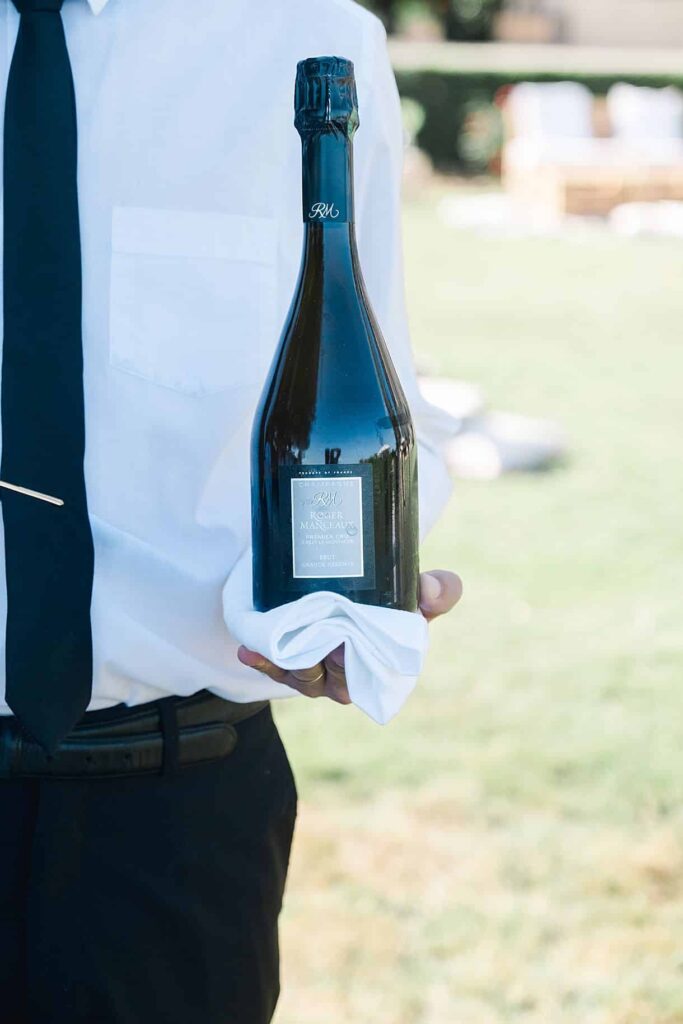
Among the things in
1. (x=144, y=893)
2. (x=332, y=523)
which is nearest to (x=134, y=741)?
(x=144, y=893)

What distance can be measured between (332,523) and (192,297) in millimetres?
450

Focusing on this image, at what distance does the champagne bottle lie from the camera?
3.85 feet

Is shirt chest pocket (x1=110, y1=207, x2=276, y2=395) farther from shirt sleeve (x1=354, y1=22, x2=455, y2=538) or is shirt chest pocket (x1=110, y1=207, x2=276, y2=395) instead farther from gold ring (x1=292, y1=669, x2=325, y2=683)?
gold ring (x1=292, y1=669, x2=325, y2=683)

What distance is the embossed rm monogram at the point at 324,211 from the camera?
1.23 meters

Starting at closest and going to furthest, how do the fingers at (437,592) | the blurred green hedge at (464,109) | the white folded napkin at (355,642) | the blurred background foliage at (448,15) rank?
1. the white folded napkin at (355,642)
2. the fingers at (437,592)
3. the blurred green hedge at (464,109)
4. the blurred background foliage at (448,15)

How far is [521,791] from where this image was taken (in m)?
3.54

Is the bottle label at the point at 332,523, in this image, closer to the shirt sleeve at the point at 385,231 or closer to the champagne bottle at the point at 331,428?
Answer: the champagne bottle at the point at 331,428

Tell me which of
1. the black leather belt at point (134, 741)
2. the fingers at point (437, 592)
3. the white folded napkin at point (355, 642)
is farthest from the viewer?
the black leather belt at point (134, 741)

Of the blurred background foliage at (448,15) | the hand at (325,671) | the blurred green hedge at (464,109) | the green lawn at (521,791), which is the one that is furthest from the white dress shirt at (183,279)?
the blurred background foliage at (448,15)

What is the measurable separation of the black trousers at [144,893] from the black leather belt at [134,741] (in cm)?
2

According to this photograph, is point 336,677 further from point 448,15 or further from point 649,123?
point 448,15

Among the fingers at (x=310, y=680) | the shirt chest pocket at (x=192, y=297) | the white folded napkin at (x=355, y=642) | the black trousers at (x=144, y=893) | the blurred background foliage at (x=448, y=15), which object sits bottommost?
the black trousers at (x=144, y=893)

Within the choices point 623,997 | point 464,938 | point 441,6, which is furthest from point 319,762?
point 441,6

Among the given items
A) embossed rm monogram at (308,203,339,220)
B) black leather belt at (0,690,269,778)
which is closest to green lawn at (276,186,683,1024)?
black leather belt at (0,690,269,778)
